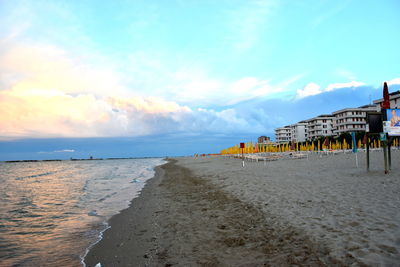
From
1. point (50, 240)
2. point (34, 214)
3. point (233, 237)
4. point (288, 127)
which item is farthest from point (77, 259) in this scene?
point (288, 127)

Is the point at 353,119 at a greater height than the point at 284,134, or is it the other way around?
the point at 353,119

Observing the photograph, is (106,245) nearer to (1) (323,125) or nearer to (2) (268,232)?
(2) (268,232)

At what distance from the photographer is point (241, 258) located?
453 cm

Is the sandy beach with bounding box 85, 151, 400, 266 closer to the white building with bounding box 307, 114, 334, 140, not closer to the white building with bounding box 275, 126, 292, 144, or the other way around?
the white building with bounding box 307, 114, 334, 140

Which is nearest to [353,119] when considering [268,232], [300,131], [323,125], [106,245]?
[323,125]

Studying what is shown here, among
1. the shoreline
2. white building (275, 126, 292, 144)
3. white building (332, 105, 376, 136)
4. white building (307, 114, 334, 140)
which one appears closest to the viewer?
the shoreline

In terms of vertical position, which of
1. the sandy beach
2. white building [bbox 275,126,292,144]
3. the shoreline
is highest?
white building [bbox 275,126,292,144]

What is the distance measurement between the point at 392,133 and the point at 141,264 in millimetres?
14474

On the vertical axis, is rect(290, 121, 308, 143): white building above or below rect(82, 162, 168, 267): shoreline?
above

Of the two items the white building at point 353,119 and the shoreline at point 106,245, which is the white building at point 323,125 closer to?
the white building at point 353,119

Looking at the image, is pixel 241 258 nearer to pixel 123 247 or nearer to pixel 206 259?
pixel 206 259

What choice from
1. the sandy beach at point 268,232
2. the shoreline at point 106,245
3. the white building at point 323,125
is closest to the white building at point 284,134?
the white building at point 323,125

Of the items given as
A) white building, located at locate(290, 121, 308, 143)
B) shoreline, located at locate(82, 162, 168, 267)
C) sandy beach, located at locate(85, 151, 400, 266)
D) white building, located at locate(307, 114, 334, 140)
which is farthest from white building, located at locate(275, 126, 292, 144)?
shoreline, located at locate(82, 162, 168, 267)

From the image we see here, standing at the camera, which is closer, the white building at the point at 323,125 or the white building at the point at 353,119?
the white building at the point at 353,119
